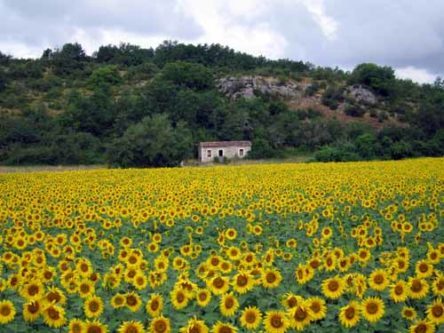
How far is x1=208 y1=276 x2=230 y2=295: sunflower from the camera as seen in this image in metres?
4.51

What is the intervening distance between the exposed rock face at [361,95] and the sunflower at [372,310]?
78440 mm

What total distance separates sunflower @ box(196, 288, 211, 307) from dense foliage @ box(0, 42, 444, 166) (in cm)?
3566

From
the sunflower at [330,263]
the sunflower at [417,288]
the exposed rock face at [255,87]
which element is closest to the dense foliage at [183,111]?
the exposed rock face at [255,87]

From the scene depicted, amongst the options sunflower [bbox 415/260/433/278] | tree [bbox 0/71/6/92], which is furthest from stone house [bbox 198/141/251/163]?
sunflower [bbox 415/260/433/278]

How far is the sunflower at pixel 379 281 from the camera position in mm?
4568

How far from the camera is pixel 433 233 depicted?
790 centimetres

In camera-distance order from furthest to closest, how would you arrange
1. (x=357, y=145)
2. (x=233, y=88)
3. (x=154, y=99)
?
(x=233, y=88) < (x=154, y=99) < (x=357, y=145)

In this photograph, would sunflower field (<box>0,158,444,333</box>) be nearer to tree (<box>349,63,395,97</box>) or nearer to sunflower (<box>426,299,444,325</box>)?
sunflower (<box>426,299,444,325</box>)

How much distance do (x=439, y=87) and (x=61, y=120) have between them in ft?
192

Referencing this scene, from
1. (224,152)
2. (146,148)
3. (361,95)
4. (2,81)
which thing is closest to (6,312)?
(146,148)

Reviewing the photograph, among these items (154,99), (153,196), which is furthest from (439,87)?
(153,196)

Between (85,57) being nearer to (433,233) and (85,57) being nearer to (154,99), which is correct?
(154,99)

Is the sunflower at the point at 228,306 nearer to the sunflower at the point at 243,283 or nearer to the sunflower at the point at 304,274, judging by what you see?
the sunflower at the point at 243,283

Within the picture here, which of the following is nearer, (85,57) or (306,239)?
(306,239)
